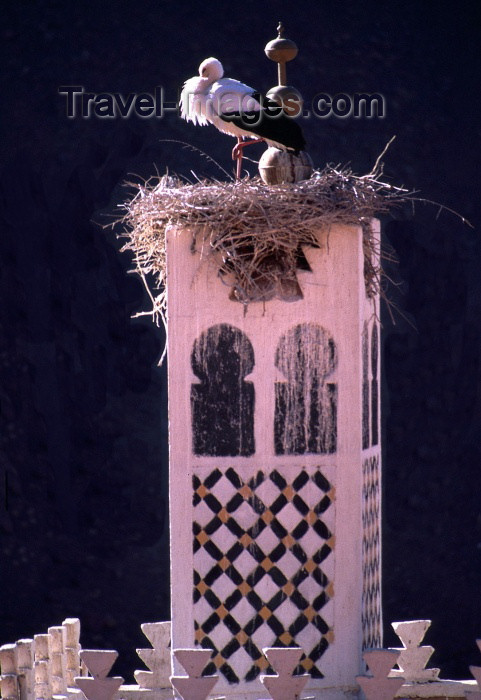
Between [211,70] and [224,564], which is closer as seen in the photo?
[224,564]

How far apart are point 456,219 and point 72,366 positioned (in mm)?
2719

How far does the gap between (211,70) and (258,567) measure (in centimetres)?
211

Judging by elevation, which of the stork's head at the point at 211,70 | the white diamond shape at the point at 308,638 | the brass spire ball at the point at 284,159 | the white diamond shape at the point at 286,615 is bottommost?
the white diamond shape at the point at 308,638

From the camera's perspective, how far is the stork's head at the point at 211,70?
5.82 metres

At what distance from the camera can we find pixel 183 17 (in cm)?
907

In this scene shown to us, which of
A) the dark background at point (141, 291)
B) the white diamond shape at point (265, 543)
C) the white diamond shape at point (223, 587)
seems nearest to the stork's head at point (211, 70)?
the white diamond shape at point (265, 543)

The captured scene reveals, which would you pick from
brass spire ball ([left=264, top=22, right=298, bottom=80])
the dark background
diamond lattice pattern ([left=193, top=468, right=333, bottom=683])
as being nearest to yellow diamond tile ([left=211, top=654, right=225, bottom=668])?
diamond lattice pattern ([left=193, top=468, right=333, bottom=683])

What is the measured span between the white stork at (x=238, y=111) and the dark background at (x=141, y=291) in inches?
126

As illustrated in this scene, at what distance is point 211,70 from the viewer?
5820 millimetres

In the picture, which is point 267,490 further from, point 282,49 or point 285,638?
point 282,49

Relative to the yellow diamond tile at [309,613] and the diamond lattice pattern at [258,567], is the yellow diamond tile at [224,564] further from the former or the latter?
the yellow diamond tile at [309,613]

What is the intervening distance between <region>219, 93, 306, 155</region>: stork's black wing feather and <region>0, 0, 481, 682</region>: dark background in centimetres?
356

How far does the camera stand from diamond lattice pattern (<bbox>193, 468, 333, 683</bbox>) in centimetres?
507

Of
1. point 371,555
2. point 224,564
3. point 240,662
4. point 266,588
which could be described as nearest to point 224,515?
point 224,564
